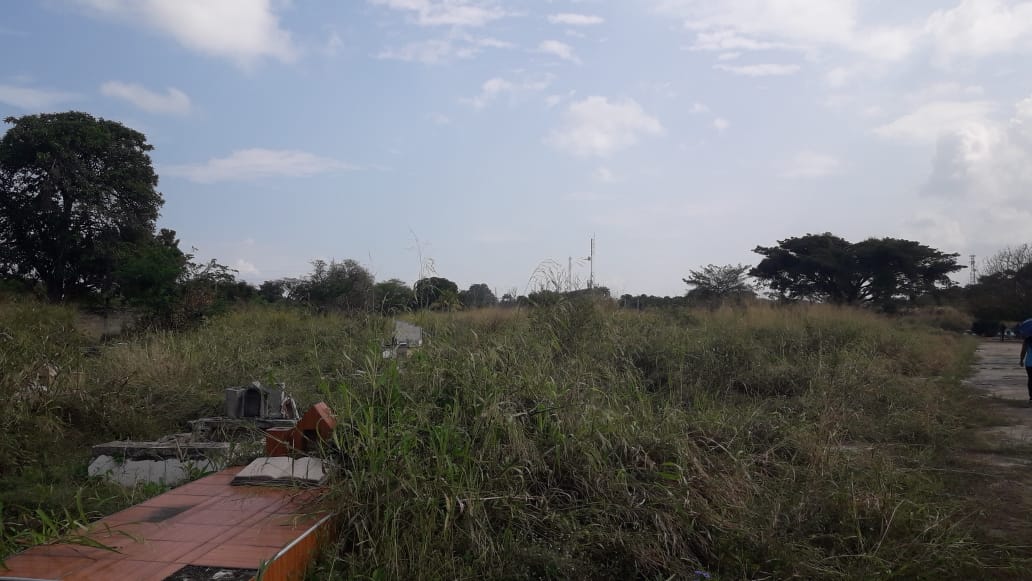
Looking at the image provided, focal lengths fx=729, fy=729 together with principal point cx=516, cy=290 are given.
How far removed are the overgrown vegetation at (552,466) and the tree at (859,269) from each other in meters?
26.0

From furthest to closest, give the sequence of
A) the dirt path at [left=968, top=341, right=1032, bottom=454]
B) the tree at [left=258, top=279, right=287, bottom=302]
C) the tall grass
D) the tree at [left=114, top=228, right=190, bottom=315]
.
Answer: the tree at [left=258, top=279, right=287, bottom=302] → the tree at [left=114, top=228, right=190, bottom=315] → the dirt path at [left=968, top=341, right=1032, bottom=454] → the tall grass

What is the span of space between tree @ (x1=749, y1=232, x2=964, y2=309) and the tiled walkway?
29.3 meters

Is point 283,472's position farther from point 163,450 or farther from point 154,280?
point 154,280

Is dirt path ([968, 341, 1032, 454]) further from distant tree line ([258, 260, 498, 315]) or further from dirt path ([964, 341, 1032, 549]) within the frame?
distant tree line ([258, 260, 498, 315])

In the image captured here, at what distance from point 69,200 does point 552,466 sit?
77.4ft

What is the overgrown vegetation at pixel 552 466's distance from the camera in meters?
3.02

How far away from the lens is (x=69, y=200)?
878 inches

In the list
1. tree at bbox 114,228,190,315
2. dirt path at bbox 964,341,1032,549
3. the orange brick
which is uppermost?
tree at bbox 114,228,190,315

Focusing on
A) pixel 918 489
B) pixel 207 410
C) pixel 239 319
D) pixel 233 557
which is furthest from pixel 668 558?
pixel 239 319

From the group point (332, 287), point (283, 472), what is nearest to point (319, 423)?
point (283, 472)

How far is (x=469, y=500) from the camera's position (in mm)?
3023

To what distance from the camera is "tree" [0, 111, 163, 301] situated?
21.9m

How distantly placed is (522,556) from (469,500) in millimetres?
310

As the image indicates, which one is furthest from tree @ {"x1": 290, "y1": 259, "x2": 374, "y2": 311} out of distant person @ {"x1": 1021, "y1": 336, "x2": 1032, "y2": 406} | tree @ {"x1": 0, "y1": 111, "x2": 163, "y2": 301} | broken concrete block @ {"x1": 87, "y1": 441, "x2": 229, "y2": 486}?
tree @ {"x1": 0, "y1": 111, "x2": 163, "y2": 301}
